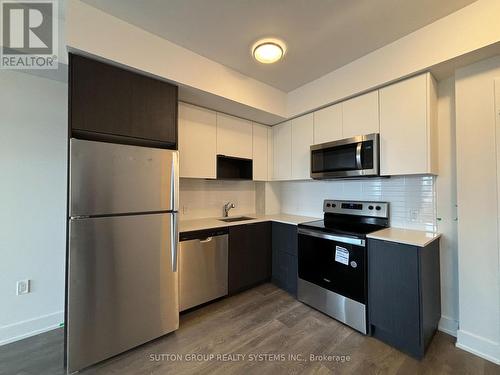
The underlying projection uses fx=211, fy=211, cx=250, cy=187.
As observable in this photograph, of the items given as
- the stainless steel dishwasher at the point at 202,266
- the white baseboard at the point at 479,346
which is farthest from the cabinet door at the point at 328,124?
the white baseboard at the point at 479,346

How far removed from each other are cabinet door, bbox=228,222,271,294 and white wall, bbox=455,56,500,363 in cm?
178

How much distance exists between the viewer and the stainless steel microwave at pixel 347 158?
1.97 metres

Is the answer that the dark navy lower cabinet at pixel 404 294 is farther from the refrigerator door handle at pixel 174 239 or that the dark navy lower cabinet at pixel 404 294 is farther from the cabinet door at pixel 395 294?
the refrigerator door handle at pixel 174 239

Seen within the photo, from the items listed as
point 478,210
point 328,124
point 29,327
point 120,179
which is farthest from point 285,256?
point 29,327

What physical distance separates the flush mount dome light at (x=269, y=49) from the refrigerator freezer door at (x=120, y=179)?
44.5 inches

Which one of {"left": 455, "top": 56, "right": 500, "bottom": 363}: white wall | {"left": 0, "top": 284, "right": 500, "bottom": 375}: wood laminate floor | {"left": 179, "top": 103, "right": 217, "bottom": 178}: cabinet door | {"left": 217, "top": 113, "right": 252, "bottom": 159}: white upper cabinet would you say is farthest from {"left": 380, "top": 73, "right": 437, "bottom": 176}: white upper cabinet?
{"left": 179, "top": 103, "right": 217, "bottom": 178}: cabinet door

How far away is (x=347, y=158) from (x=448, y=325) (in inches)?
66.8

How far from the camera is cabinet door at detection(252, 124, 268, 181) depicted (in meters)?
2.97

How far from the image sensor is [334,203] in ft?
8.57

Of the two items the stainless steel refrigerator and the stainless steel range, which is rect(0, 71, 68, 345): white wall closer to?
the stainless steel refrigerator

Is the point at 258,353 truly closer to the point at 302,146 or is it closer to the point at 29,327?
the point at 29,327

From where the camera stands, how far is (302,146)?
8.87ft

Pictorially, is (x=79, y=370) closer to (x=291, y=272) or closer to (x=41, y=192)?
(x=41, y=192)

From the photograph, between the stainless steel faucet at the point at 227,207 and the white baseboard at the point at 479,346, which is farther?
the stainless steel faucet at the point at 227,207
